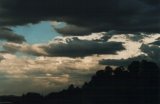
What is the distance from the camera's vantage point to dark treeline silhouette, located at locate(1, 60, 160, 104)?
8734 mm

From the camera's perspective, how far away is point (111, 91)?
8852 millimetres

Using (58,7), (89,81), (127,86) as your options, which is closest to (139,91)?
(127,86)

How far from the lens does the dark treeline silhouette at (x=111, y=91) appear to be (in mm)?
8734

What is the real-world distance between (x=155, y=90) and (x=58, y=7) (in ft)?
5.97

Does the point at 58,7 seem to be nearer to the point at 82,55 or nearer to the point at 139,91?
the point at 82,55

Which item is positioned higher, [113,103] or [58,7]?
[58,7]

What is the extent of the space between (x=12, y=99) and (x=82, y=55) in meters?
1.15

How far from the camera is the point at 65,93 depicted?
8.74 metres

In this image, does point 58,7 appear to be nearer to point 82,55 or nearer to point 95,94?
point 82,55

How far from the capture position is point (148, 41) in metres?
9.06

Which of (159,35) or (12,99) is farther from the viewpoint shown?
(159,35)

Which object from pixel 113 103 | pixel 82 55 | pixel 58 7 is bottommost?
pixel 113 103

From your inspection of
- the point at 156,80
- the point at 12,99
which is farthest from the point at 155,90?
the point at 12,99

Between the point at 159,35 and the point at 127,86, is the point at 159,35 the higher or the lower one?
the higher one
